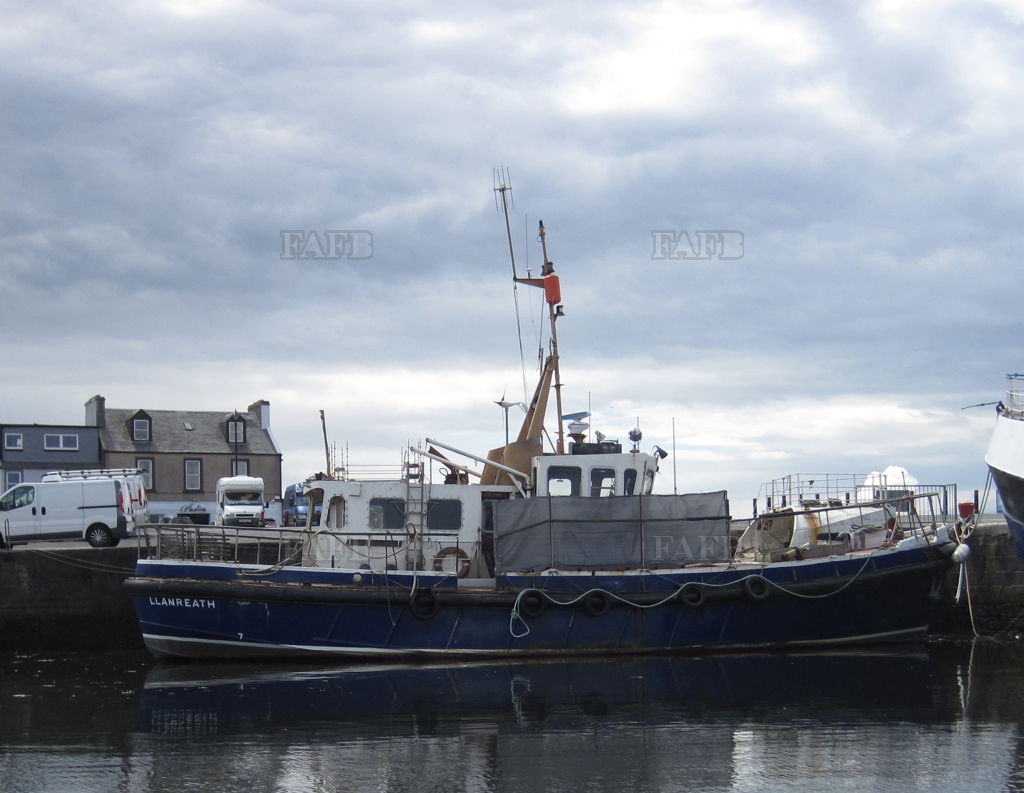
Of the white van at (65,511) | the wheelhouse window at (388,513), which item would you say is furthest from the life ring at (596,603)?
the white van at (65,511)

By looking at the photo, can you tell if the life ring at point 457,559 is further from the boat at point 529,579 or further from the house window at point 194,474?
the house window at point 194,474

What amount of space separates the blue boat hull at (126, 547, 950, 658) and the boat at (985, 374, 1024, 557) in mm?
3579

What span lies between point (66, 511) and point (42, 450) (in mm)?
25495

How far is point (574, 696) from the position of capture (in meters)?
13.3

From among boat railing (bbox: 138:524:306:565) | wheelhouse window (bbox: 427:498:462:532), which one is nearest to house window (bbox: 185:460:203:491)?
boat railing (bbox: 138:524:306:565)

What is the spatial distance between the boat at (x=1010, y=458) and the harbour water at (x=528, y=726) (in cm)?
315

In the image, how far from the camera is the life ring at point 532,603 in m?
16.4

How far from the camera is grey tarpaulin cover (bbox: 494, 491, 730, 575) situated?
54.8 ft

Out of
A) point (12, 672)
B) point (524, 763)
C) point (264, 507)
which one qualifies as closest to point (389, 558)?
point (12, 672)

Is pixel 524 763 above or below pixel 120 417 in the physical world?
below

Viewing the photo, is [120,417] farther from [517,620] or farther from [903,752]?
[903,752]

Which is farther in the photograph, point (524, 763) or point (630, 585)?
point (630, 585)

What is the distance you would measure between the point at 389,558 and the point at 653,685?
192 inches

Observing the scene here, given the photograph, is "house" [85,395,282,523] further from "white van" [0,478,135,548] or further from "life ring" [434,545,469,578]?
"life ring" [434,545,469,578]
